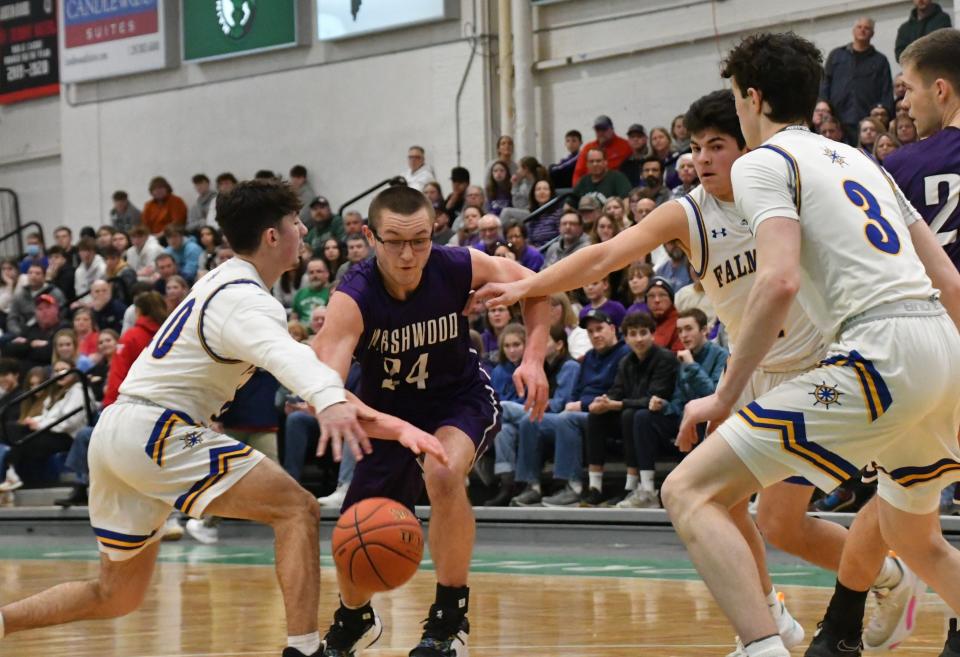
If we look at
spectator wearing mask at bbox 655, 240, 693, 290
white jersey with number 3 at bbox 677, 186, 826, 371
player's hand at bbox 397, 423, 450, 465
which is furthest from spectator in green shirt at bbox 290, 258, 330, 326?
player's hand at bbox 397, 423, 450, 465

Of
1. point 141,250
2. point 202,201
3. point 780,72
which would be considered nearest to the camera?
point 780,72

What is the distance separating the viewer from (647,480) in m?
11.0

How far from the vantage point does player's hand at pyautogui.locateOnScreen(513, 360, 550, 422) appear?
18.8 ft

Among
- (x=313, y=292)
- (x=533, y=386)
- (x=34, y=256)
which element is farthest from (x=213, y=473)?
(x=34, y=256)

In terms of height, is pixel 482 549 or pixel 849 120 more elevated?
pixel 849 120

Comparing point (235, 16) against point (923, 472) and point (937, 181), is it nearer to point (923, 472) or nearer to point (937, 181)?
point (937, 181)

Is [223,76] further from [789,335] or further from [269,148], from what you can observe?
[789,335]

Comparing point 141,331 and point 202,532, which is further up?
point 141,331

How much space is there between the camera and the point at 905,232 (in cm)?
443

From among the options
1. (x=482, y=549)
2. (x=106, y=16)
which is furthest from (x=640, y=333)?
(x=106, y=16)

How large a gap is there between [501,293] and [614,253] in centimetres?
54

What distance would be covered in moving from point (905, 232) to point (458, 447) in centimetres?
203

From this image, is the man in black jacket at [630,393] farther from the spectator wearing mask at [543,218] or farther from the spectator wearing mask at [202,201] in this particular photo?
the spectator wearing mask at [202,201]

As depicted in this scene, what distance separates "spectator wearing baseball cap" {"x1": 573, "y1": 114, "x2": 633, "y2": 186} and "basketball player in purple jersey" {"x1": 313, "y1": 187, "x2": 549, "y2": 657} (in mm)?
9861
